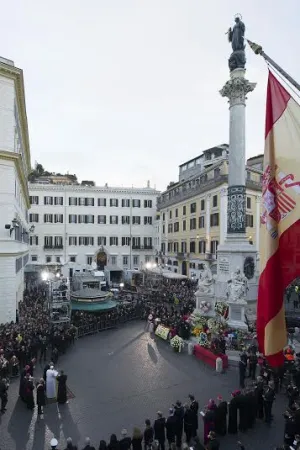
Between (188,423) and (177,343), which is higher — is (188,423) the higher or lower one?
the higher one

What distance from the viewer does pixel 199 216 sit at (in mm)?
47500

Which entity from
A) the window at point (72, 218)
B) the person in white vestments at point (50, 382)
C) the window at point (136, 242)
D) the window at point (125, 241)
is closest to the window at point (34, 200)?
the window at point (72, 218)

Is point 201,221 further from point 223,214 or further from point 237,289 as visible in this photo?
point 237,289

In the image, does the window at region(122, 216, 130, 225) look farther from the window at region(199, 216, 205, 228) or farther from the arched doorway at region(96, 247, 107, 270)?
the window at region(199, 216, 205, 228)

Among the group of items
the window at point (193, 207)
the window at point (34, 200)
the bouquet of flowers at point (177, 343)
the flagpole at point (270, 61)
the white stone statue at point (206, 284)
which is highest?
the window at point (34, 200)

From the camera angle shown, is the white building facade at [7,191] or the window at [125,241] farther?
the window at [125,241]

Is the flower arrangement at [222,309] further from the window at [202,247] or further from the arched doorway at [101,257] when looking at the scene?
the arched doorway at [101,257]

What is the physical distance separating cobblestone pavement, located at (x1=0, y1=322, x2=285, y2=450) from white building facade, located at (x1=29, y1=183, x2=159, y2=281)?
34.9 m

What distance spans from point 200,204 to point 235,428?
37735 millimetres

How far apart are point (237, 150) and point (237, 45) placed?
23.0 ft

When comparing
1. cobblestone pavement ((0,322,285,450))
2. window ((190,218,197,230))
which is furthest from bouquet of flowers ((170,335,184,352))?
window ((190,218,197,230))

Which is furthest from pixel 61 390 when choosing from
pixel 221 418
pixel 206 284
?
pixel 206 284

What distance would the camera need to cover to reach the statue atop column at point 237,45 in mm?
22719

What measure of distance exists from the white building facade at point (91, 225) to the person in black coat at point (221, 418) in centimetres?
4319
